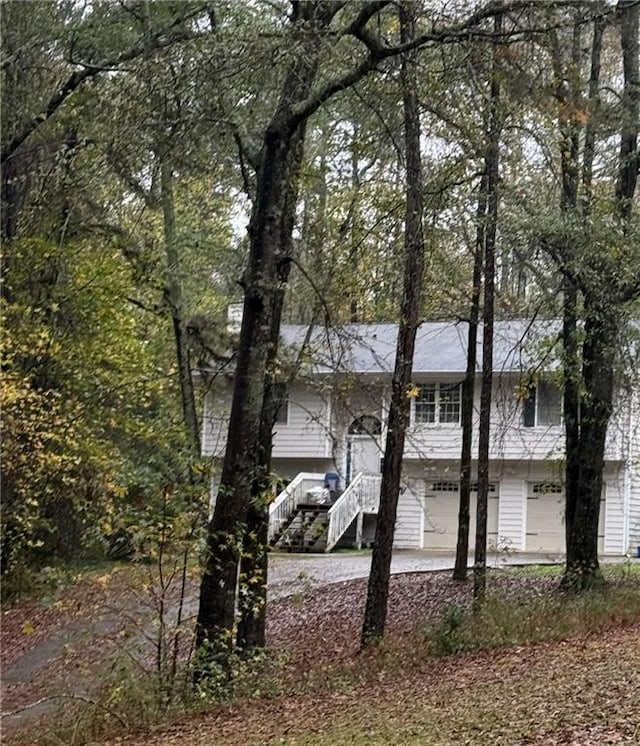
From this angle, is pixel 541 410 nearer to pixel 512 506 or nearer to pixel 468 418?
pixel 512 506

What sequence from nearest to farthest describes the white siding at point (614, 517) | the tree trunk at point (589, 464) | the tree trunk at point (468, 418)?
the tree trunk at point (589, 464) → the tree trunk at point (468, 418) → the white siding at point (614, 517)

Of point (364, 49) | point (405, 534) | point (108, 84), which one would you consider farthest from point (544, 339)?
point (405, 534)

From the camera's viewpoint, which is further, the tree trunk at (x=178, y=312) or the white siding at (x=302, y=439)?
the white siding at (x=302, y=439)

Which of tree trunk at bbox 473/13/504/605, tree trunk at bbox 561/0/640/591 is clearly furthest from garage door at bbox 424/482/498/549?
tree trunk at bbox 473/13/504/605

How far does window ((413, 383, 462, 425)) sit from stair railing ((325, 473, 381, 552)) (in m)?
2.29

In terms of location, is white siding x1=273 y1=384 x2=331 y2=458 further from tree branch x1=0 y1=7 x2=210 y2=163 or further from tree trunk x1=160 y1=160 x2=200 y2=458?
tree branch x1=0 y1=7 x2=210 y2=163

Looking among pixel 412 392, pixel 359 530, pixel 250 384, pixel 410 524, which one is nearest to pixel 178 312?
pixel 359 530

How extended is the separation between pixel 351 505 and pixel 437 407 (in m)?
3.85

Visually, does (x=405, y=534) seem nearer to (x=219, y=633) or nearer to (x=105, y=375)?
(x=105, y=375)

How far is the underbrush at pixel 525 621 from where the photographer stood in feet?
38.6

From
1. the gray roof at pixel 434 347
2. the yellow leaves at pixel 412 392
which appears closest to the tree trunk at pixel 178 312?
the gray roof at pixel 434 347

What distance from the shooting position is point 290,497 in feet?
88.1

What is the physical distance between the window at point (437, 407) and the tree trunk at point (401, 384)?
1491 cm

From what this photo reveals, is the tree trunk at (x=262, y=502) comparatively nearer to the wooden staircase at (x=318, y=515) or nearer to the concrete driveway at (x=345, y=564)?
the concrete driveway at (x=345, y=564)
